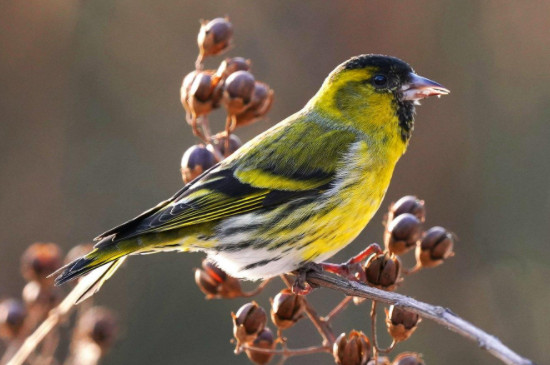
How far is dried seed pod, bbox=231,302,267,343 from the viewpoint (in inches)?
144

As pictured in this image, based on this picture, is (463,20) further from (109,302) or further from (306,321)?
(109,302)

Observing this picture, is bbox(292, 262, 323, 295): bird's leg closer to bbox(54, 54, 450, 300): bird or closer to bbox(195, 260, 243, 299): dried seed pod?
bbox(54, 54, 450, 300): bird

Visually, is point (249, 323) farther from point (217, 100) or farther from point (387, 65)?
point (387, 65)

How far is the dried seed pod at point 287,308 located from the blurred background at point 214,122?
3199mm

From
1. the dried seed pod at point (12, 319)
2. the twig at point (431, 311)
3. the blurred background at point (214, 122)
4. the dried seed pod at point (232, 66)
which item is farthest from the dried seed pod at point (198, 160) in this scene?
the blurred background at point (214, 122)

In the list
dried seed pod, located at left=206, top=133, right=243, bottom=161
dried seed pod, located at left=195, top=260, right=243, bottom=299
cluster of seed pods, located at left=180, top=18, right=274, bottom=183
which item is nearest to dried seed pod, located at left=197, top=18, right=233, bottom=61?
cluster of seed pods, located at left=180, top=18, right=274, bottom=183

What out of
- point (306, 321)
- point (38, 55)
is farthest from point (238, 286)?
point (38, 55)

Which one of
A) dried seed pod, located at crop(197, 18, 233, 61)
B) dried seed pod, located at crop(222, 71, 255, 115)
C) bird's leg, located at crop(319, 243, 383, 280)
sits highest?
dried seed pod, located at crop(197, 18, 233, 61)

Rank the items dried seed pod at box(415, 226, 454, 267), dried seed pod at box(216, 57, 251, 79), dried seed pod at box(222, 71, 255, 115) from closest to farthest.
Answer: dried seed pod at box(415, 226, 454, 267) → dried seed pod at box(222, 71, 255, 115) → dried seed pod at box(216, 57, 251, 79)

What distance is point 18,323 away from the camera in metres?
4.11

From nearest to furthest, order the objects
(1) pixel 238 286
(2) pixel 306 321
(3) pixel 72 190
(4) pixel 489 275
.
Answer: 1. (1) pixel 238 286
2. (4) pixel 489 275
3. (2) pixel 306 321
4. (3) pixel 72 190

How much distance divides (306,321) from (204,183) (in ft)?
10.4

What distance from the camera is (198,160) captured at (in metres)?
4.17

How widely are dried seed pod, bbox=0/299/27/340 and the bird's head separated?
6.47 ft
